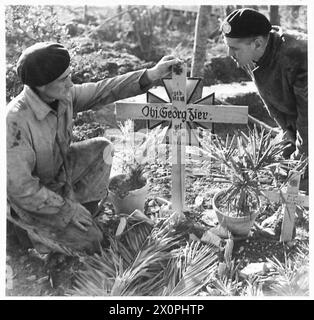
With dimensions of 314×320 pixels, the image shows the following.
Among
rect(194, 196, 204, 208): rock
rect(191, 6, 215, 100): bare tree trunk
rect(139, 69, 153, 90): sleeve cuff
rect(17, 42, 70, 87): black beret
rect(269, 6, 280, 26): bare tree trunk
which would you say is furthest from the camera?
rect(269, 6, 280, 26): bare tree trunk

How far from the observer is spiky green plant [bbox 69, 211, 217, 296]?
270 cm

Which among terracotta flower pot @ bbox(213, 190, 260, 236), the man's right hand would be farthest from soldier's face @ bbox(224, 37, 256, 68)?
the man's right hand

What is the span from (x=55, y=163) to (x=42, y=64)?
0.62 metres

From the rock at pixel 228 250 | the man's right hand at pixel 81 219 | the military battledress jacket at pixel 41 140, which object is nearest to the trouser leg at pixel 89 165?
the military battledress jacket at pixel 41 140

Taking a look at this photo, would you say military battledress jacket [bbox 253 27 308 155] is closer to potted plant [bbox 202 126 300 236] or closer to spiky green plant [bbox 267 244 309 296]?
potted plant [bbox 202 126 300 236]

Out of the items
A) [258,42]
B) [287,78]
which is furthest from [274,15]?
[258,42]

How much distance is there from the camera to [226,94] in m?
5.46

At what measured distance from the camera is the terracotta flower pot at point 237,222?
9.88 ft

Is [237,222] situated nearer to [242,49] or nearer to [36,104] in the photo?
[242,49]

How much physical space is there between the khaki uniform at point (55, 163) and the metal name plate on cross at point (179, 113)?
0.13 m

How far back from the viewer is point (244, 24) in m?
2.99

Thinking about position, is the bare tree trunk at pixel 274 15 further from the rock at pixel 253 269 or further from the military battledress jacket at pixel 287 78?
the rock at pixel 253 269

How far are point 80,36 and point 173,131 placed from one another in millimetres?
4064

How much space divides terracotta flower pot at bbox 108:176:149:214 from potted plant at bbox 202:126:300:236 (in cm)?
47
